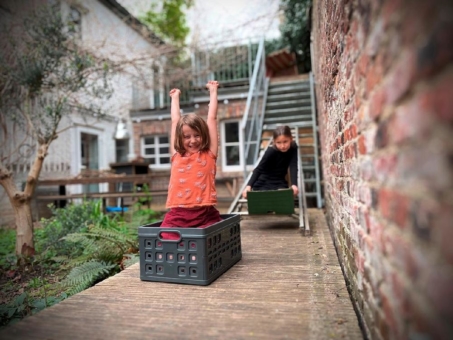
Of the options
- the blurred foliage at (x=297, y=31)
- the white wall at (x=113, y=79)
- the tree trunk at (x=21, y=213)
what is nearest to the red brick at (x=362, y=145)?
the tree trunk at (x=21, y=213)

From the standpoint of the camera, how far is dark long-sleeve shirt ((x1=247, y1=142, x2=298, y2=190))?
432cm

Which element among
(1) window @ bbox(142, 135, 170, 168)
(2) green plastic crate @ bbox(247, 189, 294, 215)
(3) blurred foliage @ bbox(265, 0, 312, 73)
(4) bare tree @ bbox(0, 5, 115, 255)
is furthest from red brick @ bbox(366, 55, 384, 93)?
(3) blurred foliage @ bbox(265, 0, 312, 73)

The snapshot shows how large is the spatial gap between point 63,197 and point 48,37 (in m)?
3.52

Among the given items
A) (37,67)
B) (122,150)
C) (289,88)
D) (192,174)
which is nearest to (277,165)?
(192,174)

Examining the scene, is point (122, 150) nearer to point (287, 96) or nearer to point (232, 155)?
point (232, 155)

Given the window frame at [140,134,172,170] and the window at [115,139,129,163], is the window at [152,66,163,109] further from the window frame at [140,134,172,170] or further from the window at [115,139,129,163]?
the window at [115,139,129,163]

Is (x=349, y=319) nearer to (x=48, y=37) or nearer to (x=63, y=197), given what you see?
(x=48, y=37)

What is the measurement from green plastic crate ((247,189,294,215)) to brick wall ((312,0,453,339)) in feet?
7.57

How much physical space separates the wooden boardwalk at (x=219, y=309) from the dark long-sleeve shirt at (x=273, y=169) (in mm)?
1833

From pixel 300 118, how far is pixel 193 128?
559cm

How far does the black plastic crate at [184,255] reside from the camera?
7.06ft

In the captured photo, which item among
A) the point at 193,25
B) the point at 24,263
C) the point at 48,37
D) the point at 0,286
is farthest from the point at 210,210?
the point at 193,25

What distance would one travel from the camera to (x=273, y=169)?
4434 millimetres

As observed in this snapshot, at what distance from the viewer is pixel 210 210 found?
260 centimetres
